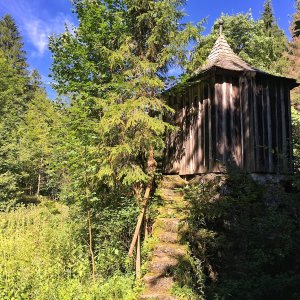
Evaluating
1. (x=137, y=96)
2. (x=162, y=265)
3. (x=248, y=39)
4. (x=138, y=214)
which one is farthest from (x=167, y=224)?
(x=248, y=39)

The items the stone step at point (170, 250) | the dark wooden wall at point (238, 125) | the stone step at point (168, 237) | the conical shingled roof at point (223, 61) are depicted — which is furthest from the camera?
the conical shingled roof at point (223, 61)

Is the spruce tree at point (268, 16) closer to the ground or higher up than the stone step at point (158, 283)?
higher up

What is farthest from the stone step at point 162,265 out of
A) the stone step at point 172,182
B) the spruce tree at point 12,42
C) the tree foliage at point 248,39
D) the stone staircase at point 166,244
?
the spruce tree at point 12,42

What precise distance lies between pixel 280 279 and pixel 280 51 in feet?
79.2

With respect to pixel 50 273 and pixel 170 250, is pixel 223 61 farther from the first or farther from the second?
pixel 50 273

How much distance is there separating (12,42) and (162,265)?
1563 inches

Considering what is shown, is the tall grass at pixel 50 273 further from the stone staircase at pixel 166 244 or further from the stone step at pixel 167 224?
the stone step at pixel 167 224

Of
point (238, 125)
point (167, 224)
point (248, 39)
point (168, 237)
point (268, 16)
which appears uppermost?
point (268, 16)

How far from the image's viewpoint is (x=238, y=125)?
9008 millimetres

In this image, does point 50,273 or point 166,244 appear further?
point 166,244

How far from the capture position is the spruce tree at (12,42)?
3853cm

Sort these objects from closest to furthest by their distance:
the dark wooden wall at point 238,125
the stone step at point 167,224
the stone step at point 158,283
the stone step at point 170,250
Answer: the stone step at point 158,283
the stone step at point 170,250
the stone step at point 167,224
the dark wooden wall at point 238,125

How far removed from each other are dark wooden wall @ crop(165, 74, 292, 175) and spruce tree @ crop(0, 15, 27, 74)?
33.9 meters

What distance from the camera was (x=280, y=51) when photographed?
26.3 m
